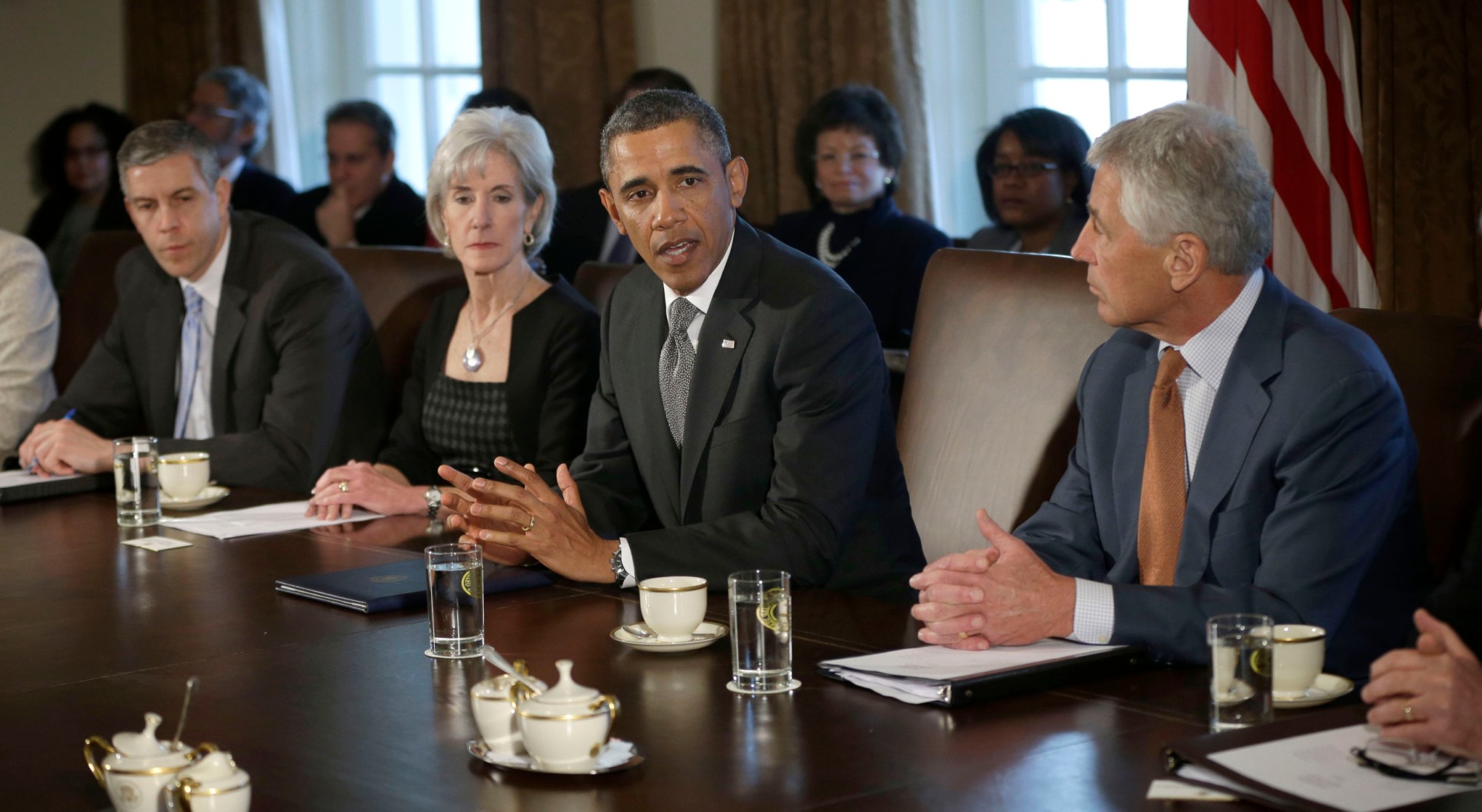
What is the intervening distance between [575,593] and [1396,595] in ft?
3.38

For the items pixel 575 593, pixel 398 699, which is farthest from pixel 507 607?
pixel 398 699

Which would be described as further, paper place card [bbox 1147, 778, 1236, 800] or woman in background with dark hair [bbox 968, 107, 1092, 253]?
woman in background with dark hair [bbox 968, 107, 1092, 253]

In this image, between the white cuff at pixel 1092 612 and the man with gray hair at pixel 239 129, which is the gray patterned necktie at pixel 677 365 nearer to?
the white cuff at pixel 1092 612

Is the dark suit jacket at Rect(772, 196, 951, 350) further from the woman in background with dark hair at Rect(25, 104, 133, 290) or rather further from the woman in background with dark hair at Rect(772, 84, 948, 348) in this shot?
the woman in background with dark hair at Rect(25, 104, 133, 290)

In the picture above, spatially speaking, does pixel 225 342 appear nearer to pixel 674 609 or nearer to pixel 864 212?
pixel 864 212

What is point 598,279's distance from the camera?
348 centimetres

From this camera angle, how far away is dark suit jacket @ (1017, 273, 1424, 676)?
1857 mm

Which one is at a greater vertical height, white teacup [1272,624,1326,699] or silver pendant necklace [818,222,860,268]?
silver pendant necklace [818,222,860,268]

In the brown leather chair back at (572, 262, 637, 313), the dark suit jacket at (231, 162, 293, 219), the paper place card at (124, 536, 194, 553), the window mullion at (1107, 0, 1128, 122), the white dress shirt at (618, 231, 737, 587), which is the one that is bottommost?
the paper place card at (124, 536, 194, 553)

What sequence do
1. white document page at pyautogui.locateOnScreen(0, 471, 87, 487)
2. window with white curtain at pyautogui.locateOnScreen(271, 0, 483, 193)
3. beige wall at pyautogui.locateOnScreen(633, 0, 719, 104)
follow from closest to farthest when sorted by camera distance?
white document page at pyautogui.locateOnScreen(0, 471, 87, 487) → beige wall at pyautogui.locateOnScreen(633, 0, 719, 104) → window with white curtain at pyautogui.locateOnScreen(271, 0, 483, 193)

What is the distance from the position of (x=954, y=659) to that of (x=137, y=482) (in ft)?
5.23

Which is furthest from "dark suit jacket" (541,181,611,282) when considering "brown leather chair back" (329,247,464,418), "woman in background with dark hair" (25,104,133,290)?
"woman in background with dark hair" (25,104,133,290)

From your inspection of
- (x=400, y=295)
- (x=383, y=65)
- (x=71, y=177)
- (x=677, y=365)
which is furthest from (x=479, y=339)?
(x=383, y=65)

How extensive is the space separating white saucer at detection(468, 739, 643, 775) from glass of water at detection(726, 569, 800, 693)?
211 millimetres
